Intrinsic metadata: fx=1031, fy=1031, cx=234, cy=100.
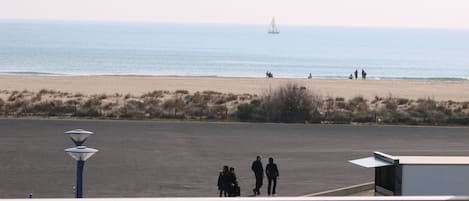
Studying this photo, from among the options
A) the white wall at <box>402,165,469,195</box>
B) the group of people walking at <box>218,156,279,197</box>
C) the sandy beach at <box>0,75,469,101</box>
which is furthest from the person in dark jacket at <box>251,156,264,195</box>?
the sandy beach at <box>0,75,469,101</box>

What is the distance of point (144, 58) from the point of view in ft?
477

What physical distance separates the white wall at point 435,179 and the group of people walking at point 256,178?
534cm

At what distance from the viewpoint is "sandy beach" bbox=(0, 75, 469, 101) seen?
60.8m

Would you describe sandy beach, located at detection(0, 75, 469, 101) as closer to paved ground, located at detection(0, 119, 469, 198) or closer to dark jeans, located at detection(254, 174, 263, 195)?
paved ground, located at detection(0, 119, 469, 198)

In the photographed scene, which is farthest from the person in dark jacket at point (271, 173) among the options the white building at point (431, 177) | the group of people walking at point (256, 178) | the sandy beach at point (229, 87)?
the sandy beach at point (229, 87)

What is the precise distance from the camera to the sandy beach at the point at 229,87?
60781 millimetres

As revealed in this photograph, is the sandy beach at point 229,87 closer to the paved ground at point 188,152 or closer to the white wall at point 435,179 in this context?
the paved ground at point 188,152

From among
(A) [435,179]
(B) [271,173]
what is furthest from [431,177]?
(B) [271,173]

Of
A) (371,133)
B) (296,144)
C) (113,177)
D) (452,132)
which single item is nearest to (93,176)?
(113,177)

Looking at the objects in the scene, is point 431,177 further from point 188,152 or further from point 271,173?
point 188,152

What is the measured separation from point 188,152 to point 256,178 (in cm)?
740

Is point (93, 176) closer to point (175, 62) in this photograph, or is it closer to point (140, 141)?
point (140, 141)

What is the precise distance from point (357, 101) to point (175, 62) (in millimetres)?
88724

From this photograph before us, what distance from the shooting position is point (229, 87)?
65750 millimetres
